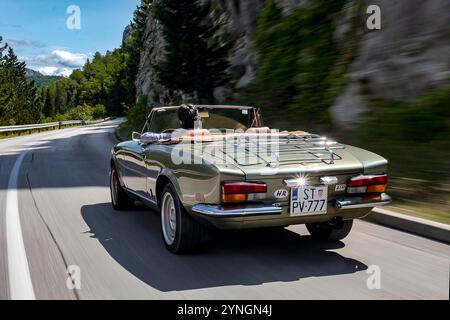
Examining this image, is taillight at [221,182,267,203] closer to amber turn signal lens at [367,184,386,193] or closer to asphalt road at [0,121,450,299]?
asphalt road at [0,121,450,299]

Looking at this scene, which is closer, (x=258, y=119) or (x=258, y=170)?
(x=258, y=170)

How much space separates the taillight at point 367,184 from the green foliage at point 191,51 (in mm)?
17788

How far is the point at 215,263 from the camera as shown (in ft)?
14.9

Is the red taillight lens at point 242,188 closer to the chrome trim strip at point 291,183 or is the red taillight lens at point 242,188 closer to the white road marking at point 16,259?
the chrome trim strip at point 291,183

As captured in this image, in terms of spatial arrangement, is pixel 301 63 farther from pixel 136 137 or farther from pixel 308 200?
pixel 308 200

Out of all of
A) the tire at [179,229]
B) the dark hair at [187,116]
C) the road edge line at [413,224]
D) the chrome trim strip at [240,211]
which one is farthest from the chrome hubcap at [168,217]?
the road edge line at [413,224]

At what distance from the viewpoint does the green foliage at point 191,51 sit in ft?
72.8

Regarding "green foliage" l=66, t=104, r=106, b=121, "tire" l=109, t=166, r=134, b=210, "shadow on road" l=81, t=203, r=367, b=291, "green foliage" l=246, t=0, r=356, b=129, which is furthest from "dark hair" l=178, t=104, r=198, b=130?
"green foliage" l=66, t=104, r=106, b=121

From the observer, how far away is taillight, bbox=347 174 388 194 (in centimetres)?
450
